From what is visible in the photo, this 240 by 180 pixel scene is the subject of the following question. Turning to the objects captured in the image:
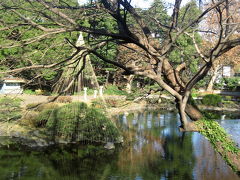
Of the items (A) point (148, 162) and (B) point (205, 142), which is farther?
(B) point (205, 142)

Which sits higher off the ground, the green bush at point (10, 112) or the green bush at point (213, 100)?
the green bush at point (10, 112)

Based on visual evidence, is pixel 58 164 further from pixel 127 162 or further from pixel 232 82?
pixel 232 82

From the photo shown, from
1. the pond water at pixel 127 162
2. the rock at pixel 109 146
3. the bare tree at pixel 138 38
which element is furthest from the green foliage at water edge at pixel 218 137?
the rock at pixel 109 146

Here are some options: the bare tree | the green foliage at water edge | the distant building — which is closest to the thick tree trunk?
the bare tree

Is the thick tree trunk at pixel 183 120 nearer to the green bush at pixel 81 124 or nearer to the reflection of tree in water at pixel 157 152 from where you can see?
the reflection of tree in water at pixel 157 152

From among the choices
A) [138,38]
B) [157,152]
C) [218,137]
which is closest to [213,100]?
[157,152]

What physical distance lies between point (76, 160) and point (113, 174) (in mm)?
1906

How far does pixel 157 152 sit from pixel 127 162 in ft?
5.83

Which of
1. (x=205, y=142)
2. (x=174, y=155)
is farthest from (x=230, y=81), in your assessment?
(x=174, y=155)

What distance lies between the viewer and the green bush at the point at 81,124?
12.2m

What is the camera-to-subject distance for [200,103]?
2517 cm

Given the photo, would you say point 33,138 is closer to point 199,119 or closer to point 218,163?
point 218,163

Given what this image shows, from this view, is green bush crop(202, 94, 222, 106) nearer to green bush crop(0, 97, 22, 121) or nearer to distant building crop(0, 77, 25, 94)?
distant building crop(0, 77, 25, 94)

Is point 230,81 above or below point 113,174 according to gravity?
above
